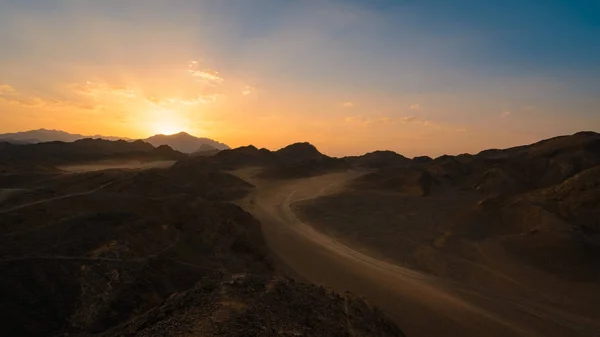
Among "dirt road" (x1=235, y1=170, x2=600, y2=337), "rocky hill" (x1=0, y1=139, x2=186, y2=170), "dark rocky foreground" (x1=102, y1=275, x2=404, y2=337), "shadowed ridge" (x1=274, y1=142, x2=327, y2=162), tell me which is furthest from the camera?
"shadowed ridge" (x1=274, y1=142, x2=327, y2=162)

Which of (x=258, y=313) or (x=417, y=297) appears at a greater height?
(x=258, y=313)

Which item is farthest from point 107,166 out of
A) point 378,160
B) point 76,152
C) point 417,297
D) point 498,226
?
point 378,160

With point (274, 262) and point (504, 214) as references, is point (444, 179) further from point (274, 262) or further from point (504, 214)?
point (274, 262)

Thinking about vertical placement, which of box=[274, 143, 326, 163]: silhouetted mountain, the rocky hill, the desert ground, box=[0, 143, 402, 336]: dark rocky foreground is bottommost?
box=[0, 143, 402, 336]: dark rocky foreground

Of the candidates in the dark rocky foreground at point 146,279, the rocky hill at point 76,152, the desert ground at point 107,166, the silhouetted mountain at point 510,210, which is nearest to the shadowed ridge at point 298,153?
the rocky hill at point 76,152

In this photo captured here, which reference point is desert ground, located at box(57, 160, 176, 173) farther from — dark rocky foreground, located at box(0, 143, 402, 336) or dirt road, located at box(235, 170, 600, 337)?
dirt road, located at box(235, 170, 600, 337)

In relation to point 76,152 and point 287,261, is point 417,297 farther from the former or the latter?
point 76,152

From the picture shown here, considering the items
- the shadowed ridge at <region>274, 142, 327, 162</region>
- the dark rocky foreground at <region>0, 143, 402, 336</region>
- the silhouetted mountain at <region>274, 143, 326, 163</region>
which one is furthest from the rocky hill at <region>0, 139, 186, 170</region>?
the dark rocky foreground at <region>0, 143, 402, 336</region>

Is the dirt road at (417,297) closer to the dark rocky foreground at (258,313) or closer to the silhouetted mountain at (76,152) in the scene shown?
the dark rocky foreground at (258,313)
